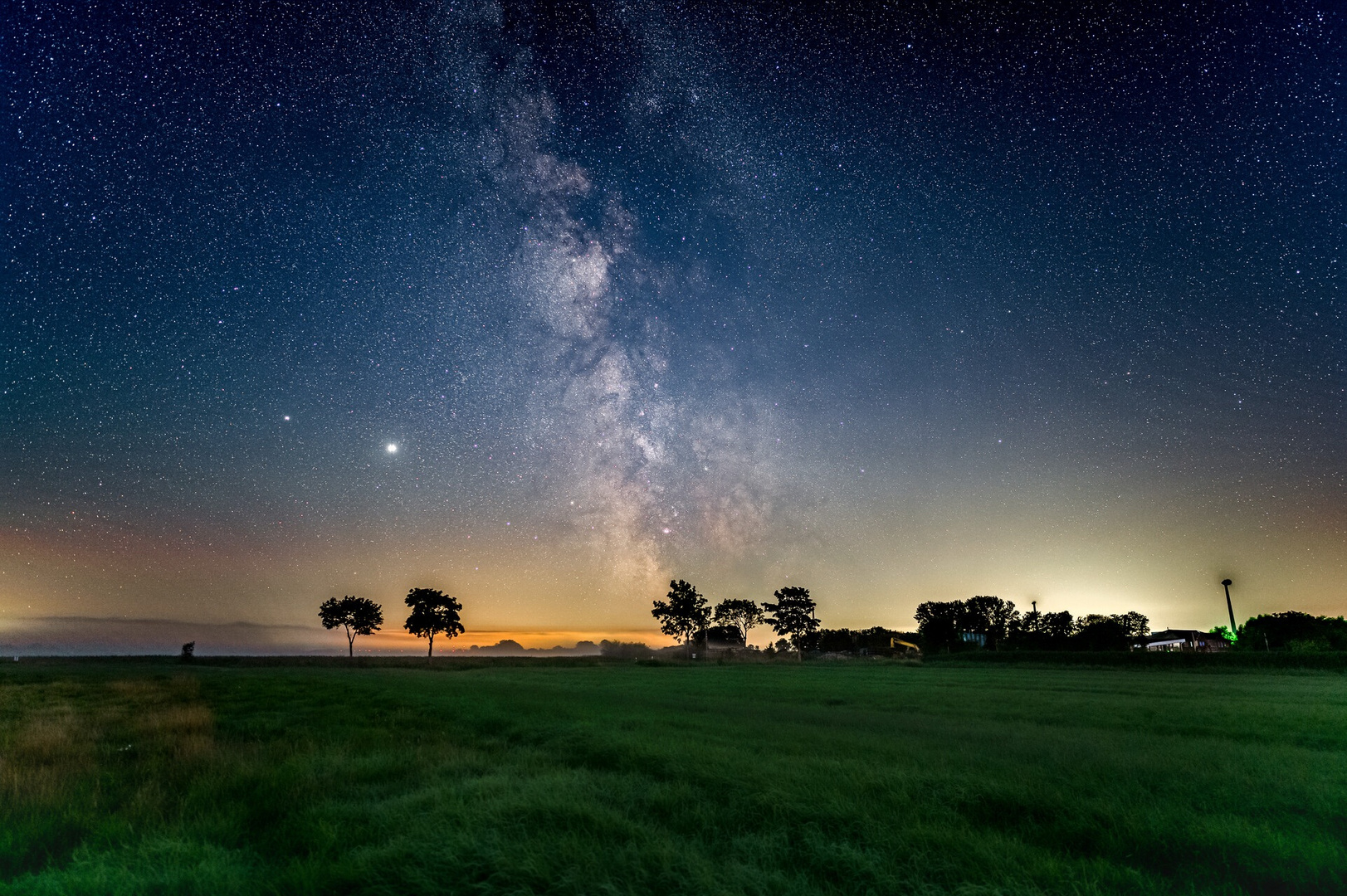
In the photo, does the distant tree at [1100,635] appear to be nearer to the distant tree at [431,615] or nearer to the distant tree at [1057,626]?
the distant tree at [1057,626]

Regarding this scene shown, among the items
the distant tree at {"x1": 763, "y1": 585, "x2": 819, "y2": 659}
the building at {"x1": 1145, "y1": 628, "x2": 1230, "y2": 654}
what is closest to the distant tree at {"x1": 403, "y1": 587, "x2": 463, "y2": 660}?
the distant tree at {"x1": 763, "y1": 585, "x2": 819, "y2": 659}

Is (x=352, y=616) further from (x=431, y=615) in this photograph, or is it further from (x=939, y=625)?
(x=939, y=625)

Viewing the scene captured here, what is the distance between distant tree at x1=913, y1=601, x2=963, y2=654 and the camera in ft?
491

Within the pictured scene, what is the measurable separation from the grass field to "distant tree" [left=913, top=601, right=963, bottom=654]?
141 m

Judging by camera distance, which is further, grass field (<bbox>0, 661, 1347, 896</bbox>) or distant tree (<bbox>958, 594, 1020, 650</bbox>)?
distant tree (<bbox>958, 594, 1020, 650</bbox>)

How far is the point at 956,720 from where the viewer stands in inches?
800

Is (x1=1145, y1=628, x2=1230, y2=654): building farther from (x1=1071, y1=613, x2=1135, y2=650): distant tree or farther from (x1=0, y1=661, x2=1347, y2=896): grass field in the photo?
(x1=0, y1=661, x2=1347, y2=896): grass field

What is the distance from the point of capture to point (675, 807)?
9.56 metres

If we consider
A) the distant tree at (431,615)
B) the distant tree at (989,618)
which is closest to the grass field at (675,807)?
the distant tree at (431,615)

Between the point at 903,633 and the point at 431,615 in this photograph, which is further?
the point at 903,633

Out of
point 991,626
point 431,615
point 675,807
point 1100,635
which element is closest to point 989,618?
point 991,626

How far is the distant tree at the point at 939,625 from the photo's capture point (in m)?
150

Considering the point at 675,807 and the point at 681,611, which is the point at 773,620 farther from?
the point at 675,807

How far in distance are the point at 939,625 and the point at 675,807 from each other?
162 meters
